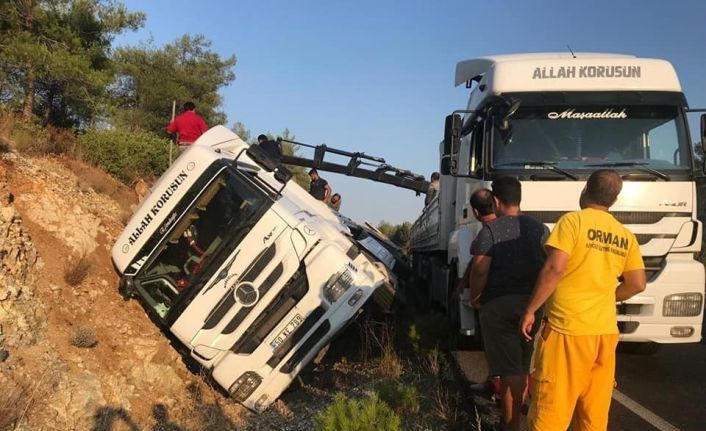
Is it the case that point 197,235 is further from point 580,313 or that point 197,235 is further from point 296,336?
point 580,313

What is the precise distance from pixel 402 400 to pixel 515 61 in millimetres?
4014

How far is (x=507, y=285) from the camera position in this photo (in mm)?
4277

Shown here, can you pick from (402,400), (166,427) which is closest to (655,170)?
(402,400)

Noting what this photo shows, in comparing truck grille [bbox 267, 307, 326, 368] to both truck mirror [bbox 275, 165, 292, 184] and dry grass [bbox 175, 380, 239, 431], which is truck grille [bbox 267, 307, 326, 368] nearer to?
dry grass [bbox 175, 380, 239, 431]

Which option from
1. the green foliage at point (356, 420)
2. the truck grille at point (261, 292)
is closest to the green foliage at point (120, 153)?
the truck grille at point (261, 292)

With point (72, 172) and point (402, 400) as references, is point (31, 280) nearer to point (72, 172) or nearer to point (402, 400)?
point (72, 172)

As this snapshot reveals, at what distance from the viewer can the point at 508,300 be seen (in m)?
4.25

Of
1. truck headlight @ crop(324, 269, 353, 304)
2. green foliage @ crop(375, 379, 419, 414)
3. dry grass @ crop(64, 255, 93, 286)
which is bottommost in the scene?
green foliage @ crop(375, 379, 419, 414)

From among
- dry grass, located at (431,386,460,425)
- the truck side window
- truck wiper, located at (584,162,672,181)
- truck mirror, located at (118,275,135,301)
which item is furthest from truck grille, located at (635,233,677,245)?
truck mirror, located at (118,275,135,301)

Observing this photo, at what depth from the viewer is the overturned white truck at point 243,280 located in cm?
650

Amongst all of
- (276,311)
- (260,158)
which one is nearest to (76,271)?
(260,158)

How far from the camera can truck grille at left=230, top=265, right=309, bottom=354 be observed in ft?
21.5

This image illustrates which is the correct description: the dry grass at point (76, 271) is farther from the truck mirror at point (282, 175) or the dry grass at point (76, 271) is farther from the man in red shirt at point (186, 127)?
the truck mirror at point (282, 175)

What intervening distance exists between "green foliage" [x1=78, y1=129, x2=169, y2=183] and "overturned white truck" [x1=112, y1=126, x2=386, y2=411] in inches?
269
